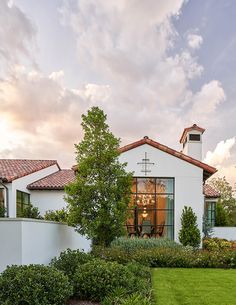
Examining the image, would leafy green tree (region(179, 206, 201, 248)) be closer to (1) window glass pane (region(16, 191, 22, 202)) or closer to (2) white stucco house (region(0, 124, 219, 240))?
(2) white stucco house (region(0, 124, 219, 240))

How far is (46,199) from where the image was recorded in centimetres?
2192

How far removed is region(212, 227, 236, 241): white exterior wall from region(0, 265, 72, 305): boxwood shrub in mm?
17399

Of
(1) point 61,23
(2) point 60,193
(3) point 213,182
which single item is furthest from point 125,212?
(3) point 213,182

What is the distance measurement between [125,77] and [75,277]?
11132 mm

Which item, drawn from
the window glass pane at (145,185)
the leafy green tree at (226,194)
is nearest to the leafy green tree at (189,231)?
the window glass pane at (145,185)

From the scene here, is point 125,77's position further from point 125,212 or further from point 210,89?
point 125,212

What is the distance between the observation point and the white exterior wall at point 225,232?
73.0ft

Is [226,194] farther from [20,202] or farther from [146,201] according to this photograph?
[20,202]

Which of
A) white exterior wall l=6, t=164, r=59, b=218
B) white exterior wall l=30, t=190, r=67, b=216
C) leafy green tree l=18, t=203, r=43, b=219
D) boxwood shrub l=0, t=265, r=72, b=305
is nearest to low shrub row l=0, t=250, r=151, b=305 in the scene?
boxwood shrub l=0, t=265, r=72, b=305

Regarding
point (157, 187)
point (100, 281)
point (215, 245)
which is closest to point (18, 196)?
point (157, 187)

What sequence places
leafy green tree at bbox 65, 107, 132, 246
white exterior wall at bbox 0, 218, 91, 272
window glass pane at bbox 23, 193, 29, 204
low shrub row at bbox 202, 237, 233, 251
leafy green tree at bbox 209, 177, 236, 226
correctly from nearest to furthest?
1. white exterior wall at bbox 0, 218, 91, 272
2. leafy green tree at bbox 65, 107, 132, 246
3. low shrub row at bbox 202, 237, 233, 251
4. window glass pane at bbox 23, 193, 29, 204
5. leafy green tree at bbox 209, 177, 236, 226

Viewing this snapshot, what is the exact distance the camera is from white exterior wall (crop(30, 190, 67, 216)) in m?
21.8

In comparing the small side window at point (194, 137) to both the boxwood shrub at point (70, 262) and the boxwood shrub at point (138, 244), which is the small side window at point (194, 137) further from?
the boxwood shrub at point (70, 262)

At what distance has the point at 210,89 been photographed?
17.9 metres
